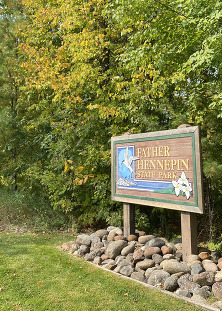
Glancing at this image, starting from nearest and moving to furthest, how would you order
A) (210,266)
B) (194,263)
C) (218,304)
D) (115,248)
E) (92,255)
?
(218,304) → (210,266) → (194,263) → (115,248) → (92,255)

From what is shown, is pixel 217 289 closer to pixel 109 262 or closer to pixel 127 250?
pixel 127 250

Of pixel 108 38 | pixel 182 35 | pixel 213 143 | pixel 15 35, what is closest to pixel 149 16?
pixel 182 35

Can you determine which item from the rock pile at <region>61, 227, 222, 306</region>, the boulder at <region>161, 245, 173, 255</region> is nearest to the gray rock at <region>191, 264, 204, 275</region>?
the rock pile at <region>61, 227, 222, 306</region>

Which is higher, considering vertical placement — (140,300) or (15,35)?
(15,35)

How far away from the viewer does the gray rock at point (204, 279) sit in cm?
374

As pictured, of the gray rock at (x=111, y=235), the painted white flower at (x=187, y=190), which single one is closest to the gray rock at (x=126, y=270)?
the gray rock at (x=111, y=235)

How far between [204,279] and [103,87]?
5.44 metres

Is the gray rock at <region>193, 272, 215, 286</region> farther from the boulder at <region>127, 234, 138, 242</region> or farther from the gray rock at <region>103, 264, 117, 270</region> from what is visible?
the boulder at <region>127, 234, 138, 242</region>

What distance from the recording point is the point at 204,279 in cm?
374

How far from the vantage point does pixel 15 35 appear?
32.6 ft

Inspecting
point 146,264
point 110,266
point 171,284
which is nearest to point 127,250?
point 110,266

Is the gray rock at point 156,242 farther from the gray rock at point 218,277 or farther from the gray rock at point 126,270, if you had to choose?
the gray rock at point 218,277

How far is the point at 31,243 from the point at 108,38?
20.4 feet

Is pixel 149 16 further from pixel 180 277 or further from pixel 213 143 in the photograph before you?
pixel 180 277
